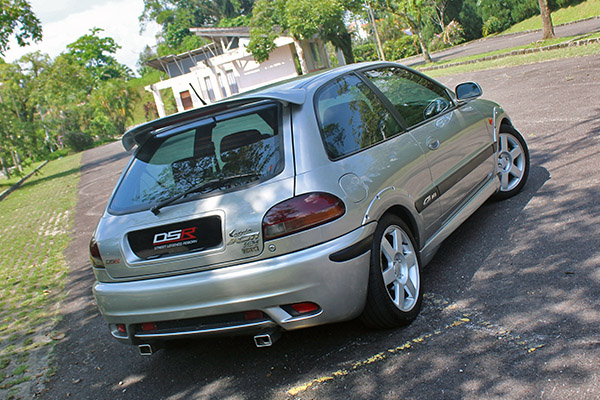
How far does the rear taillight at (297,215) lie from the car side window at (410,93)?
1456mm

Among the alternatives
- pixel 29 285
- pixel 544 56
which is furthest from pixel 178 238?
pixel 544 56

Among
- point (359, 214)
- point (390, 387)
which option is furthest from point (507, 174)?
point (390, 387)

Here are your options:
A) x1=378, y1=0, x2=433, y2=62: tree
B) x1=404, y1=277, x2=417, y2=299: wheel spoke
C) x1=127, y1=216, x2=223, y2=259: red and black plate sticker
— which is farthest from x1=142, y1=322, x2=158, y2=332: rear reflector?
x1=378, y1=0, x2=433, y2=62: tree

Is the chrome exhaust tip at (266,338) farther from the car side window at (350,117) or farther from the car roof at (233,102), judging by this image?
the car roof at (233,102)

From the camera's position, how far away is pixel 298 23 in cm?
4341

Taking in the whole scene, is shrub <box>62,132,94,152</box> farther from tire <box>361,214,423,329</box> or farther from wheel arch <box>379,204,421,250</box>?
tire <box>361,214,423,329</box>

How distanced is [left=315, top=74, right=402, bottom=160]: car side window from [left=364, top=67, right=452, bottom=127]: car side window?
22cm

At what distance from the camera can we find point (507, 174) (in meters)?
5.96

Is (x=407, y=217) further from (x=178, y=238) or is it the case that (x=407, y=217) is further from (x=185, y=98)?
(x=185, y=98)

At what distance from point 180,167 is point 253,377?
1.41 m

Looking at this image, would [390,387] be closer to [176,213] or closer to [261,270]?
[261,270]

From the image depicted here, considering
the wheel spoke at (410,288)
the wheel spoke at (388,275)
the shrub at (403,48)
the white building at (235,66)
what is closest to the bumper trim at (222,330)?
the wheel spoke at (388,275)

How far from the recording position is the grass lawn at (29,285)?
502 centimetres

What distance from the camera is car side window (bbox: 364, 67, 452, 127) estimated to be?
468 centimetres
